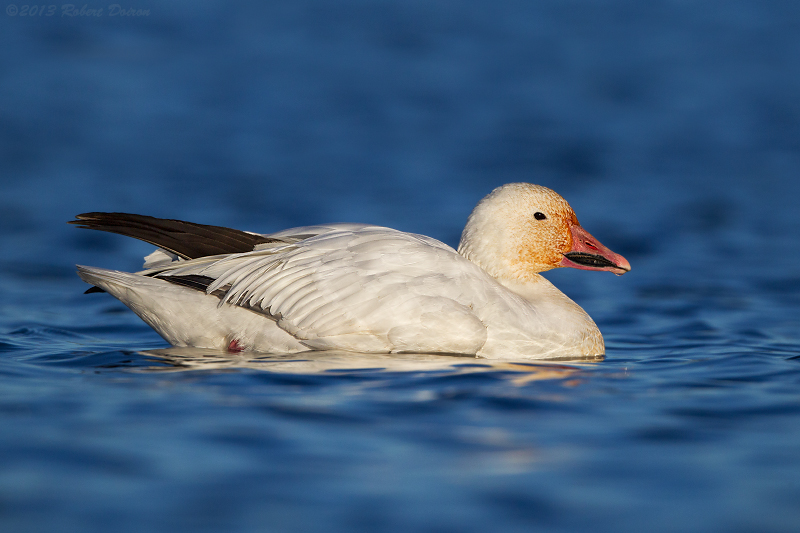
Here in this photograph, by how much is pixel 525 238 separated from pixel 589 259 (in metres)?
0.52

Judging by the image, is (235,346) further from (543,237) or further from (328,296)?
(543,237)

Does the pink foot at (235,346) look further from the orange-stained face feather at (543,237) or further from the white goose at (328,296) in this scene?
the orange-stained face feather at (543,237)

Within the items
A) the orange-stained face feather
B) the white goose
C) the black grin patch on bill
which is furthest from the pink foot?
the black grin patch on bill

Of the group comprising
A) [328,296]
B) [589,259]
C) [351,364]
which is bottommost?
[351,364]

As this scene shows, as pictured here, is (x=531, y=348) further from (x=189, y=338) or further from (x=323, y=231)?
(x=189, y=338)

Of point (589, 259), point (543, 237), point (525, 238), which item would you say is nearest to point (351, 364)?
point (525, 238)

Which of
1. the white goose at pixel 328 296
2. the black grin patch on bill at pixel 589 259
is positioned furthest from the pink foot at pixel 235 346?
the black grin patch on bill at pixel 589 259

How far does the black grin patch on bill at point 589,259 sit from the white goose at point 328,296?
Answer: 1.61ft

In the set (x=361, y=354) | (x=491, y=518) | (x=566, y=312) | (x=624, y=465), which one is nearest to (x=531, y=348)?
(x=566, y=312)

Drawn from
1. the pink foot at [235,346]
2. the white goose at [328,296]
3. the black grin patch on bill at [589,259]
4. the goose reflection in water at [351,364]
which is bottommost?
the goose reflection in water at [351,364]

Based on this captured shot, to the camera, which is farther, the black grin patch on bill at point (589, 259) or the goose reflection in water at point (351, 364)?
the black grin patch on bill at point (589, 259)

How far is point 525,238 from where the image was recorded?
624cm

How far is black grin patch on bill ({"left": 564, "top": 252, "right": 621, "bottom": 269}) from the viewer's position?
638 cm

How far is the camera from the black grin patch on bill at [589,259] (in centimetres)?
638
